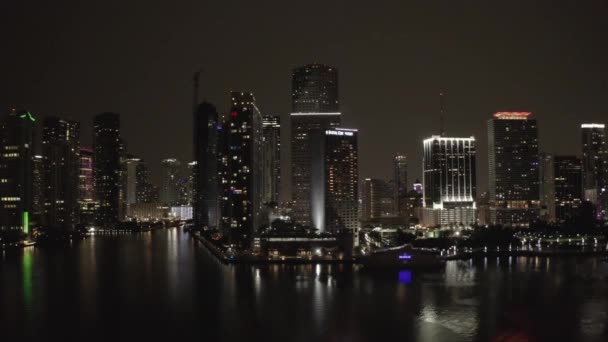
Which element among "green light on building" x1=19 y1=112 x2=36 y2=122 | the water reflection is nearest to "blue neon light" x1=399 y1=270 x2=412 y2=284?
the water reflection

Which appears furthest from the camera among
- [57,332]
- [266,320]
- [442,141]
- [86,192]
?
[86,192]

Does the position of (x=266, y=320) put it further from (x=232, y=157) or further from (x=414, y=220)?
(x=414, y=220)

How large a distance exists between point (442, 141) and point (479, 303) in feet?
171

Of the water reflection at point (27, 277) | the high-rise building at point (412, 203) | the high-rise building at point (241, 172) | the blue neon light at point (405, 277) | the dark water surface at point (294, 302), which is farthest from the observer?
the high-rise building at point (412, 203)

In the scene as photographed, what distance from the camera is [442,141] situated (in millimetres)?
70750

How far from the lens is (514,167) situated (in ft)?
221

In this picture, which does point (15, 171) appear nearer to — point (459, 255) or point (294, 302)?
point (459, 255)

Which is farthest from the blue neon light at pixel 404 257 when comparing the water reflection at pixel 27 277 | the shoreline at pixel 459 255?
the water reflection at pixel 27 277

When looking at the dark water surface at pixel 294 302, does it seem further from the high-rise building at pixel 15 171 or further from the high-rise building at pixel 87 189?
the high-rise building at pixel 87 189

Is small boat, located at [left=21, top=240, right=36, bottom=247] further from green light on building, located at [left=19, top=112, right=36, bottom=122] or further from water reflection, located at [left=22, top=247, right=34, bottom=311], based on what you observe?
green light on building, located at [left=19, top=112, right=36, bottom=122]

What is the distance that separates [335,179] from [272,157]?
60.3ft

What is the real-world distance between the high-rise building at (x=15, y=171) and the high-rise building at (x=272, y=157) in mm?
22265

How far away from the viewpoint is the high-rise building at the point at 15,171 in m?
45.1

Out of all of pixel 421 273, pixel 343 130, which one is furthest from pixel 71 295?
pixel 343 130
